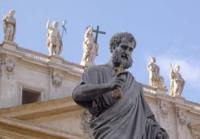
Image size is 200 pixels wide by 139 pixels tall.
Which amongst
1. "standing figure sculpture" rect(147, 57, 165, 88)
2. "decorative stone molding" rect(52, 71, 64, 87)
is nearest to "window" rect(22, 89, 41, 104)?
"decorative stone molding" rect(52, 71, 64, 87)

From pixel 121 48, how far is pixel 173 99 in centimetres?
2317

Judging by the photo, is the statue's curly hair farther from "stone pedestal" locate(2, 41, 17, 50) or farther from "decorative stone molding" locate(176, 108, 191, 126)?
"decorative stone molding" locate(176, 108, 191, 126)

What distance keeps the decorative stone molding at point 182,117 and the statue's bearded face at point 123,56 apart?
23169 millimetres

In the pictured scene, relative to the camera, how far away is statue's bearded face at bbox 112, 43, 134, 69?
473cm

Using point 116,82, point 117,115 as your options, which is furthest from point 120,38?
point 117,115

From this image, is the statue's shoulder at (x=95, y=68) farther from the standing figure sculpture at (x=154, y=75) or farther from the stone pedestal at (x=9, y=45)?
the standing figure sculpture at (x=154, y=75)

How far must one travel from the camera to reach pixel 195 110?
27.9 m

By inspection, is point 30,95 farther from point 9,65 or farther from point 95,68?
point 95,68

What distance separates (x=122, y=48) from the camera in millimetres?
4758

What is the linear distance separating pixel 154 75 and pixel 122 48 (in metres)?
23.1

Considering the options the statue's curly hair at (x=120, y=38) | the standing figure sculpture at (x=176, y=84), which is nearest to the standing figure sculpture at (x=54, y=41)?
the standing figure sculpture at (x=176, y=84)

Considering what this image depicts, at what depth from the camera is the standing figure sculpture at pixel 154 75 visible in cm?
2758

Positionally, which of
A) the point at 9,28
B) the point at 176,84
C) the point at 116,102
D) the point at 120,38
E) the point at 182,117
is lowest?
the point at 182,117

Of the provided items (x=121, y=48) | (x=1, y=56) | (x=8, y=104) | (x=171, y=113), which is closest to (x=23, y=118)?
(x=8, y=104)
